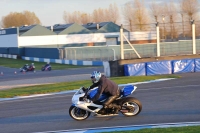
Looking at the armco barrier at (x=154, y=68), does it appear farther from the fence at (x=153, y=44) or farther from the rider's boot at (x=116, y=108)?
the rider's boot at (x=116, y=108)

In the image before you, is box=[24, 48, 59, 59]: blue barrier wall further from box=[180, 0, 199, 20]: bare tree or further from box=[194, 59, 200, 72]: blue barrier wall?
box=[194, 59, 200, 72]: blue barrier wall

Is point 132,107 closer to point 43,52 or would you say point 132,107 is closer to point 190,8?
point 190,8

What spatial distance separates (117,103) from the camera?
13281 mm

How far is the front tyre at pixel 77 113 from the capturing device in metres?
13.4

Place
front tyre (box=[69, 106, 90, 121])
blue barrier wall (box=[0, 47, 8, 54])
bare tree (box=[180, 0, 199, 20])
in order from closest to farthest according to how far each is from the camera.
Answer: front tyre (box=[69, 106, 90, 121]) → bare tree (box=[180, 0, 199, 20]) → blue barrier wall (box=[0, 47, 8, 54])

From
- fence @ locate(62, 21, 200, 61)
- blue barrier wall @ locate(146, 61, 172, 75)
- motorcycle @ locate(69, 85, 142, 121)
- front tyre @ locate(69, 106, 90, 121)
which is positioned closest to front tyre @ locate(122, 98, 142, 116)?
motorcycle @ locate(69, 85, 142, 121)

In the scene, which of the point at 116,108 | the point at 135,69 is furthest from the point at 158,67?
the point at 116,108

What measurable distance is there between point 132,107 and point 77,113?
5.40 feet

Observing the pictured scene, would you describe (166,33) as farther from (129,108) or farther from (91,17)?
(91,17)

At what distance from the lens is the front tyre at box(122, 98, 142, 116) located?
1332cm

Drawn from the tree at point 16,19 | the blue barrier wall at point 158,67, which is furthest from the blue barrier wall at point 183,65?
the tree at point 16,19

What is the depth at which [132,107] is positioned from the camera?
13.4m

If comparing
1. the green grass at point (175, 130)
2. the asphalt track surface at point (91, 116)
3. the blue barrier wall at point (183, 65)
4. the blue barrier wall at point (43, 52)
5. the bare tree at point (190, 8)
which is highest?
the bare tree at point (190, 8)

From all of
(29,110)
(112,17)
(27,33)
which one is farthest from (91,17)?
(29,110)
